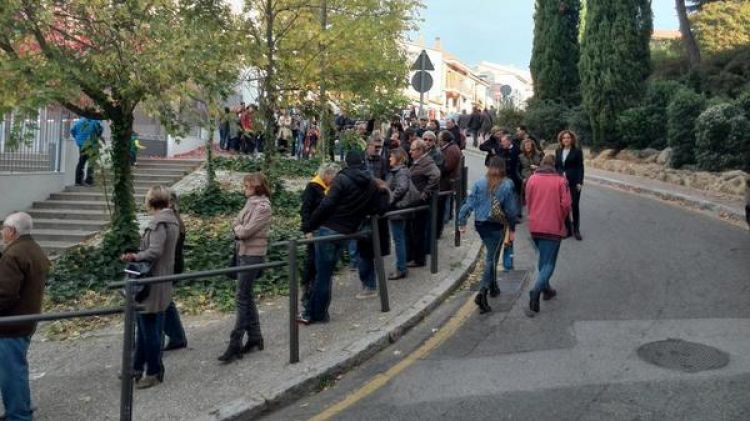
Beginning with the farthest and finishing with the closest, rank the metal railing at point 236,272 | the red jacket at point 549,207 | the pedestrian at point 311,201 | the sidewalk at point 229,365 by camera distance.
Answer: the red jacket at point 549,207 < the pedestrian at point 311,201 < the sidewalk at point 229,365 < the metal railing at point 236,272

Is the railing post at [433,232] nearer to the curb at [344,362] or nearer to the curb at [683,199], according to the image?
the curb at [344,362]

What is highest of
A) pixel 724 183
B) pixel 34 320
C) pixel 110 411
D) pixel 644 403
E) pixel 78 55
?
pixel 78 55

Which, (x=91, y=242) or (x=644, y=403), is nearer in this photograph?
(x=644, y=403)

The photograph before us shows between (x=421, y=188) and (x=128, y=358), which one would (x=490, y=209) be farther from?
(x=128, y=358)

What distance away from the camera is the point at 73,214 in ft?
49.6

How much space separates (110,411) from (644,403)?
425 cm

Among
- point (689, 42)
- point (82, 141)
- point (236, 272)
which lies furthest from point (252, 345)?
point (689, 42)

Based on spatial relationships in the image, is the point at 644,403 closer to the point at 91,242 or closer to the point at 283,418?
the point at 283,418

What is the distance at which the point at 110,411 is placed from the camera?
6.11 metres

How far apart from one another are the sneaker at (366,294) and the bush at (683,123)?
13.1 meters

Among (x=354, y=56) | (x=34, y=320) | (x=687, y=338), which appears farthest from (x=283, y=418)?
(x=354, y=56)

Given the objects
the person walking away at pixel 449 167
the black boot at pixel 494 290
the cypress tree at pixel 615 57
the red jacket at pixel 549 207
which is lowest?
the black boot at pixel 494 290

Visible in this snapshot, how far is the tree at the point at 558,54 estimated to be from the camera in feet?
95.8

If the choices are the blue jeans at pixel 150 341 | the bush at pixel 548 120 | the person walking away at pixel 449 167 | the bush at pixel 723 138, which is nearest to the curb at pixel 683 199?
the bush at pixel 723 138
